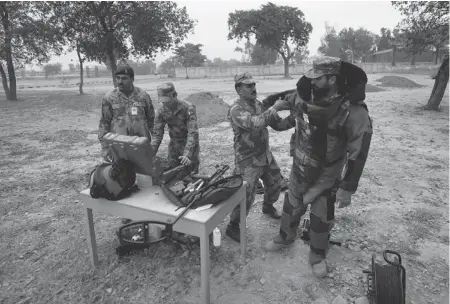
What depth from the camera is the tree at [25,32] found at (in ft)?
56.5

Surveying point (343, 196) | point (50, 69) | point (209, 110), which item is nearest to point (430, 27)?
point (209, 110)

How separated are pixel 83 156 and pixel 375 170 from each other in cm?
661

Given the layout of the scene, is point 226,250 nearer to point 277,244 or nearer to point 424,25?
point 277,244

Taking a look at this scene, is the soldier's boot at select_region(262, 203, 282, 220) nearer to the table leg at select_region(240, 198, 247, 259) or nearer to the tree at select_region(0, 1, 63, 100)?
the table leg at select_region(240, 198, 247, 259)

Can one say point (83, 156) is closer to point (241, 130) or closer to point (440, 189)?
point (241, 130)

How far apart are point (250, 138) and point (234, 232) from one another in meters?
1.14

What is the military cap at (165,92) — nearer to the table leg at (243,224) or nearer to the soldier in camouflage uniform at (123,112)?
the soldier in camouflage uniform at (123,112)

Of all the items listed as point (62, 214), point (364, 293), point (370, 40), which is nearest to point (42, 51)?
point (62, 214)

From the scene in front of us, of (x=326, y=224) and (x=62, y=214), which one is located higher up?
(x=326, y=224)

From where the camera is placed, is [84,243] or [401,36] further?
[401,36]

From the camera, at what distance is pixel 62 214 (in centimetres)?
460

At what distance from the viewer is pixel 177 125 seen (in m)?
4.17

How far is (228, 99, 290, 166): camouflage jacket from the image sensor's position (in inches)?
131

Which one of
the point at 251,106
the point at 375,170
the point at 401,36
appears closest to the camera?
the point at 251,106
